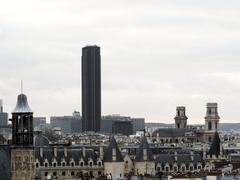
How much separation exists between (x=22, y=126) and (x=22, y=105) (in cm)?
199

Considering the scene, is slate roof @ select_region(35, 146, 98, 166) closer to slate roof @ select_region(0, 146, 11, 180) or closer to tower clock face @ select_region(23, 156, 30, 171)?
slate roof @ select_region(0, 146, 11, 180)

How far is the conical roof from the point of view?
325ft

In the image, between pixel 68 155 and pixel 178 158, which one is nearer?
pixel 68 155

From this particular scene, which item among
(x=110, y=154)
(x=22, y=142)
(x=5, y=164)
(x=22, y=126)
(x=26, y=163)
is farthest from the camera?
(x=110, y=154)

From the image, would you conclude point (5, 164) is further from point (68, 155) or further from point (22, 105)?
point (68, 155)

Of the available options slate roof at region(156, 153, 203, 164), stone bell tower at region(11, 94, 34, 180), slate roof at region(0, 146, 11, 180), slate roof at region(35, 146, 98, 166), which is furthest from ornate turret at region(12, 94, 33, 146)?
slate roof at region(156, 153, 203, 164)

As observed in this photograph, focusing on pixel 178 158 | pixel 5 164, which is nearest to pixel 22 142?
pixel 5 164

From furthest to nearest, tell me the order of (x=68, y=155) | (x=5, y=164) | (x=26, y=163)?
(x=68, y=155) < (x=5, y=164) < (x=26, y=163)

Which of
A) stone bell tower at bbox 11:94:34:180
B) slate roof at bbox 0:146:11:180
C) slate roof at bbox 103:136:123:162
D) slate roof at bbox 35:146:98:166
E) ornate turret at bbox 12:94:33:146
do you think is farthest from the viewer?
slate roof at bbox 103:136:123:162

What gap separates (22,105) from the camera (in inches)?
3927

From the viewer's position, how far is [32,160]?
330 feet

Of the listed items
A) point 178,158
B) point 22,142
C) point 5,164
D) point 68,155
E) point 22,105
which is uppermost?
point 22,105

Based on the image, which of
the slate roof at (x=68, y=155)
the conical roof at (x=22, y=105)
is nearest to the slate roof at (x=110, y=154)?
the slate roof at (x=68, y=155)

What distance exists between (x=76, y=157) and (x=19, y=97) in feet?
241
